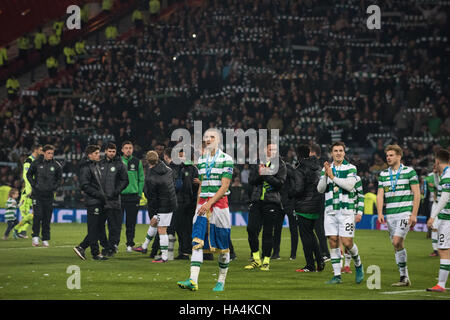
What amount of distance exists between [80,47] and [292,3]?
10.8 meters

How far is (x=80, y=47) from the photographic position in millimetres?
36625

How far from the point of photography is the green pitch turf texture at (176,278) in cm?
1043

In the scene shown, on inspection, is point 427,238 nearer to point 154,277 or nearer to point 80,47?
point 154,277

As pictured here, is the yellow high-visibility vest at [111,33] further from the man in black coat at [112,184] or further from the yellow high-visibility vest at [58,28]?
the man in black coat at [112,184]

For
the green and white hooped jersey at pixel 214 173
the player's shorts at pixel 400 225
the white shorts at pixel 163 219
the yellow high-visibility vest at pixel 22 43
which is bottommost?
the white shorts at pixel 163 219

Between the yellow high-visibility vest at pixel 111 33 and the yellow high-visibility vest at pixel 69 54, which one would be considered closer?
the yellow high-visibility vest at pixel 69 54

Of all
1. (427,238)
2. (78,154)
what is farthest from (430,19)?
(78,154)

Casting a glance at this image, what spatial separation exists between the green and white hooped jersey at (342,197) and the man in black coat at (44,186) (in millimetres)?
8489

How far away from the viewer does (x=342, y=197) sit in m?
11.9

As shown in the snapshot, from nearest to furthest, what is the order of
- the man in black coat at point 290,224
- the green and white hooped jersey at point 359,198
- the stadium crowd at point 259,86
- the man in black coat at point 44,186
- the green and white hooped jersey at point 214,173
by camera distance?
the green and white hooped jersey at point 214,173 → the green and white hooped jersey at point 359,198 → the man in black coat at point 290,224 → the man in black coat at point 44,186 → the stadium crowd at point 259,86

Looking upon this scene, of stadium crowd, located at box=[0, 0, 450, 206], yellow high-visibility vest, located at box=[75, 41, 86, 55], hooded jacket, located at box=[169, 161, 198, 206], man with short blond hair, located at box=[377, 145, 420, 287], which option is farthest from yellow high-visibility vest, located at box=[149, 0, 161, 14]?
man with short blond hair, located at box=[377, 145, 420, 287]

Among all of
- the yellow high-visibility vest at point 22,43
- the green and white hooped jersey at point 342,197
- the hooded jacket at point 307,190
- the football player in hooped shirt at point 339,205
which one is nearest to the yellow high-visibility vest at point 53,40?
the yellow high-visibility vest at point 22,43

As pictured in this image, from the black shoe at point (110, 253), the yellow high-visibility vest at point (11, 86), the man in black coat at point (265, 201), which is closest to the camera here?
the man in black coat at point (265, 201)

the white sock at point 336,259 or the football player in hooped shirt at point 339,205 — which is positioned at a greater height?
the football player in hooped shirt at point 339,205
